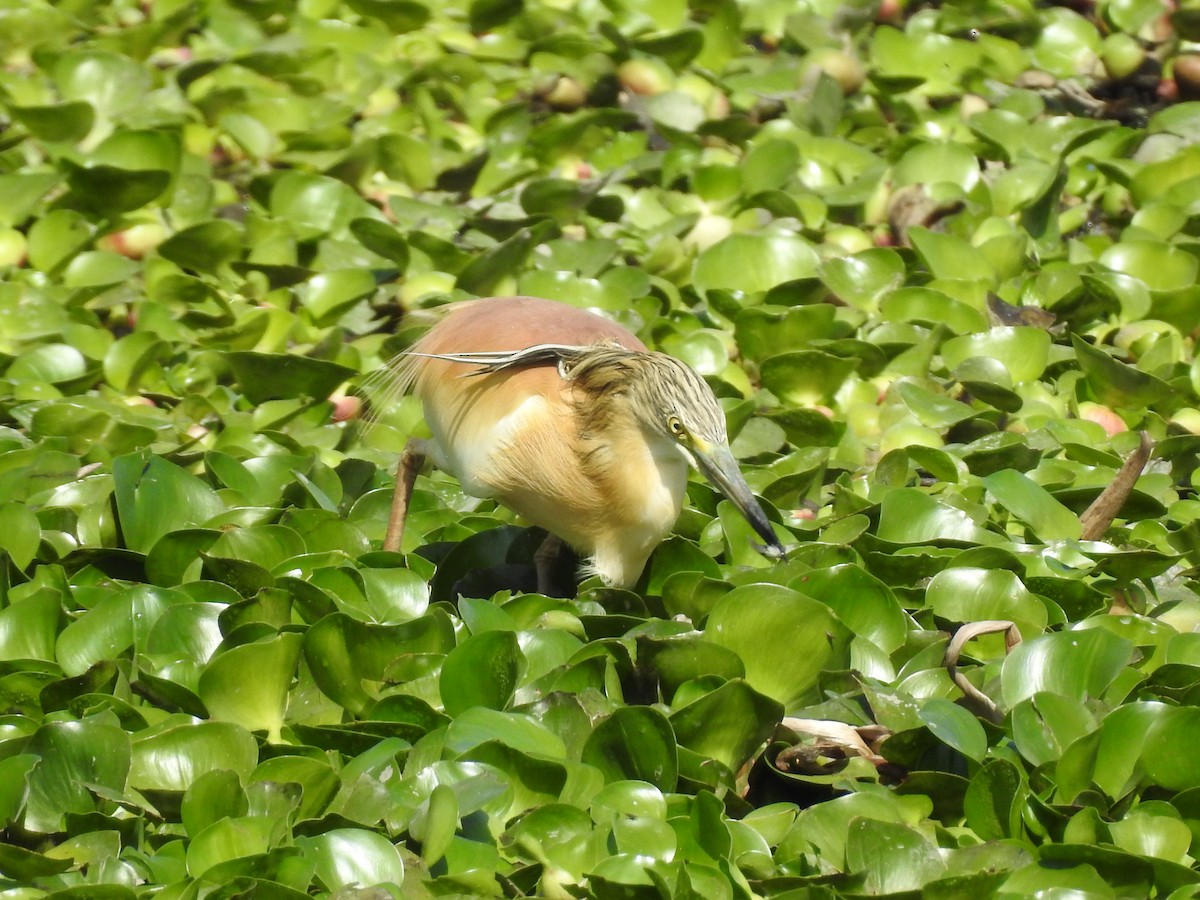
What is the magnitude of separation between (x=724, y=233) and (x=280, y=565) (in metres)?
3.09

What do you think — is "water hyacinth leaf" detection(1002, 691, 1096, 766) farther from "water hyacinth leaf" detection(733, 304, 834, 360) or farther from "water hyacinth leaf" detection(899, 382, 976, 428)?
"water hyacinth leaf" detection(733, 304, 834, 360)

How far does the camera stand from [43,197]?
6141mm

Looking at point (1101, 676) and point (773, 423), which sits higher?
point (1101, 676)

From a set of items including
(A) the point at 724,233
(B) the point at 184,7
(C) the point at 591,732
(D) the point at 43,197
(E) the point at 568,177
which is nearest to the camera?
(C) the point at 591,732

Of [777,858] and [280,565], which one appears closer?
[777,858]

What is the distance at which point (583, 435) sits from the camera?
4.28m

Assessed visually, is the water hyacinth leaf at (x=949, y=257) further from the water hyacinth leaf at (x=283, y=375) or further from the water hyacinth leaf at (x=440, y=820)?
the water hyacinth leaf at (x=440, y=820)

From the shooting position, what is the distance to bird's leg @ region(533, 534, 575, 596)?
449cm

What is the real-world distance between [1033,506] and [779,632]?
1223 mm

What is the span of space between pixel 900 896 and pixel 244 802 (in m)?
1.38

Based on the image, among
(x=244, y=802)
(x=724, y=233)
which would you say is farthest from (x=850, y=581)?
(x=724, y=233)

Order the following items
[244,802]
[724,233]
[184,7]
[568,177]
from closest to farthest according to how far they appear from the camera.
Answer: [244,802] < [724,233] < [568,177] < [184,7]

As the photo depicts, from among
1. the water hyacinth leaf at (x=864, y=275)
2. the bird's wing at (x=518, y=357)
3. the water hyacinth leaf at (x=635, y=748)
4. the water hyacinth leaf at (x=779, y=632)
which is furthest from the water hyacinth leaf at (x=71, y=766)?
the water hyacinth leaf at (x=864, y=275)

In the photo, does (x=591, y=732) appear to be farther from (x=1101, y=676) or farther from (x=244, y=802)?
(x=1101, y=676)
